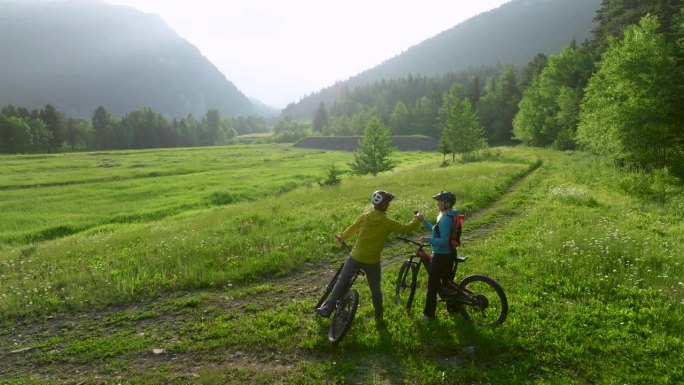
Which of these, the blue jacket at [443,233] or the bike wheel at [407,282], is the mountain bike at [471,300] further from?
the blue jacket at [443,233]

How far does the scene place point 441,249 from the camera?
8414 mm

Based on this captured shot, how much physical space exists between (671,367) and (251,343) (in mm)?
8145

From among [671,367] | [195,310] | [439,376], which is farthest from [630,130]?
[195,310]

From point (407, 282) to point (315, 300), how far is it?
8.70ft

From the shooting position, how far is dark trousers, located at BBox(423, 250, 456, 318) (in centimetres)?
848

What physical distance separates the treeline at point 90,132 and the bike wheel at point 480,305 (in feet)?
A: 434

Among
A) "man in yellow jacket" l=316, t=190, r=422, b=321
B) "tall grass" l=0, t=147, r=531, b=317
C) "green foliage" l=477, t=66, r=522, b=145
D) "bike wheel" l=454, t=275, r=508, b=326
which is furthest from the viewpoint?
"green foliage" l=477, t=66, r=522, b=145

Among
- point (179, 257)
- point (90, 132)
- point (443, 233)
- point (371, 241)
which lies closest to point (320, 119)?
point (90, 132)

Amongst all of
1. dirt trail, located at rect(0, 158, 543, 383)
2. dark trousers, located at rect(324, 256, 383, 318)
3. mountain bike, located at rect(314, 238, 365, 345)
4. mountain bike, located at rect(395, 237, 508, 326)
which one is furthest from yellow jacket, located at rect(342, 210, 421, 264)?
dirt trail, located at rect(0, 158, 543, 383)

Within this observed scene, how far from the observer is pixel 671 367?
676cm

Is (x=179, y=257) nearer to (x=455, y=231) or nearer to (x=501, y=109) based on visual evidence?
(x=455, y=231)

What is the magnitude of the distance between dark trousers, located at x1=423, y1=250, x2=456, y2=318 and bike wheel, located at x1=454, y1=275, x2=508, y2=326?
0.40 metres

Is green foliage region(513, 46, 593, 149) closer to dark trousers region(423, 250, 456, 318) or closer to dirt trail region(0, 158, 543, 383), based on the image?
dirt trail region(0, 158, 543, 383)

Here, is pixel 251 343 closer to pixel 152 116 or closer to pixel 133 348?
pixel 133 348
